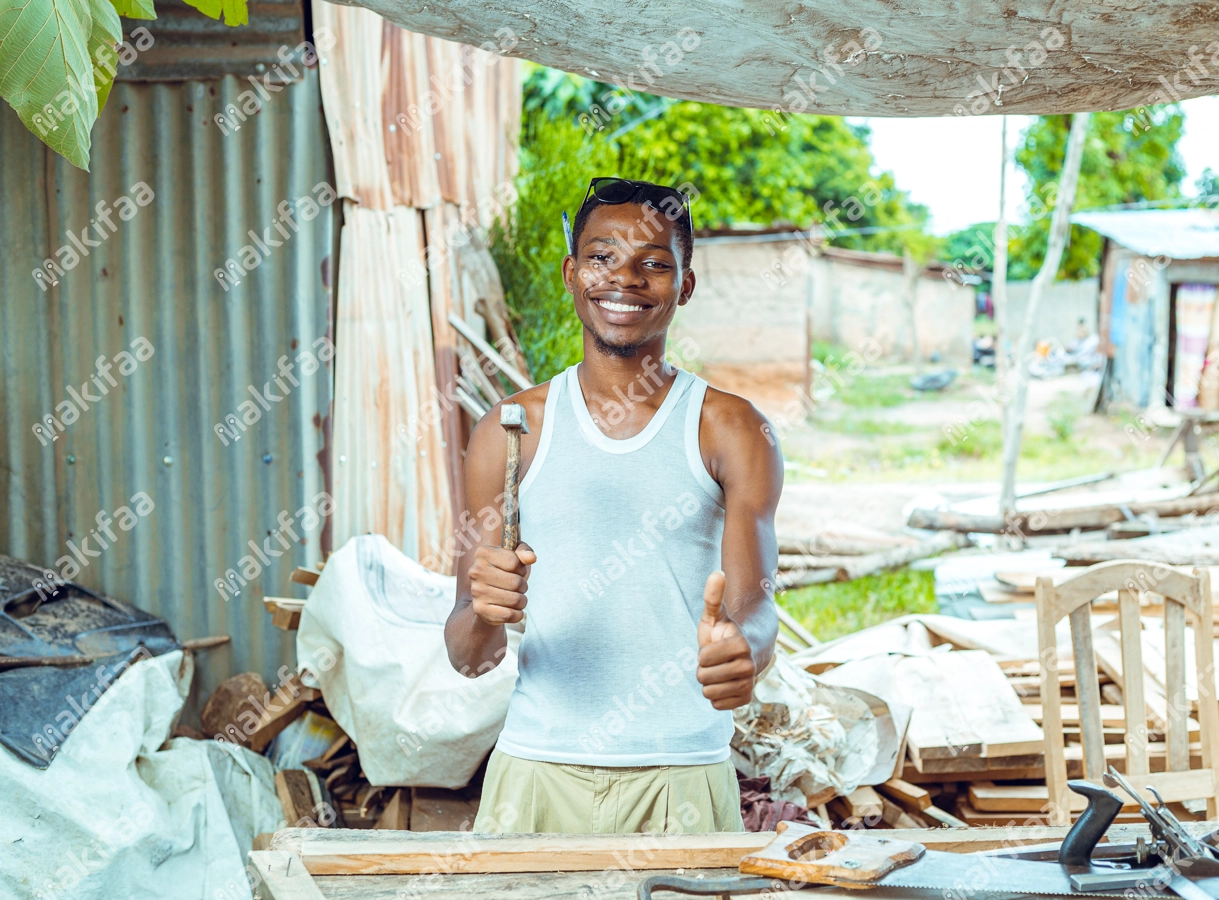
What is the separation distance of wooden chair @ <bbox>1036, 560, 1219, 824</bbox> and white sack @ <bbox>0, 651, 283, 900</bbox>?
95.2 inches

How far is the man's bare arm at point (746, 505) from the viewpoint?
2.05 m

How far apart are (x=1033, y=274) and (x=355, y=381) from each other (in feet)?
70.8

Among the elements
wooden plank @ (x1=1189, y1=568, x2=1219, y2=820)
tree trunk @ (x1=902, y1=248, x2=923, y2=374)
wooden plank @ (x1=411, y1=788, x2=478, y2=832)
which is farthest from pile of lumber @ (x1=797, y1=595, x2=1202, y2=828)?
tree trunk @ (x1=902, y1=248, x2=923, y2=374)

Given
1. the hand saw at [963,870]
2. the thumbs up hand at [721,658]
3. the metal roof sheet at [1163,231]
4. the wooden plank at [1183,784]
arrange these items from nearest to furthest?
the hand saw at [963,870] < the thumbs up hand at [721,658] < the wooden plank at [1183,784] < the metal roof sheet at [1163,231]

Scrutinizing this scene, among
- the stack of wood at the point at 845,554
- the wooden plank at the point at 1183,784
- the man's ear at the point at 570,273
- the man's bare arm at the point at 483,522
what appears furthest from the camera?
the stack of wood at the point at 845,554

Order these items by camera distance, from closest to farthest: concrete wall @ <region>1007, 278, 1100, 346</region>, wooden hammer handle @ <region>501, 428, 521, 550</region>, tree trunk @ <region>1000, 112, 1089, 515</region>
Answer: wooden hammer handle @ <region>501, 428, 521, 550</region>, tree trunk @ <region>1000, 112, 1089, 515</region>, concrete wall @ <region>1007, 278, 1100, 346</region>

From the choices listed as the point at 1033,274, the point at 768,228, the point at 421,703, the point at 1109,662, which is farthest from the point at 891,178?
the point at 421,703

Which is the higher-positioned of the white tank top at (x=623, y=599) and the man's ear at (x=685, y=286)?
the man's ear at (x=685, y=286)

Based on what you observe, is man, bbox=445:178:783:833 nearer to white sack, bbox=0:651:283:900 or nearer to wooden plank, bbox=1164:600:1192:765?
white sack, bbox=0:651:283:900

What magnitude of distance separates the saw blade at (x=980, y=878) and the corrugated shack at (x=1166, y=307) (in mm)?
12875

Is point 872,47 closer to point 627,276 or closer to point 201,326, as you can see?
point 627,276

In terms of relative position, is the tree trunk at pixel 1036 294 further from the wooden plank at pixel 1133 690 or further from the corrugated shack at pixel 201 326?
the corrugated shack at pixel 201 326

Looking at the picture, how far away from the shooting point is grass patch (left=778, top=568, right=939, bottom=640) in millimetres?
7273

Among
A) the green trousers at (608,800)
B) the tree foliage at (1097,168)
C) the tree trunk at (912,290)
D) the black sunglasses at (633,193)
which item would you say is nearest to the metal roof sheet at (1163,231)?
the tree trunk at (912,290)
